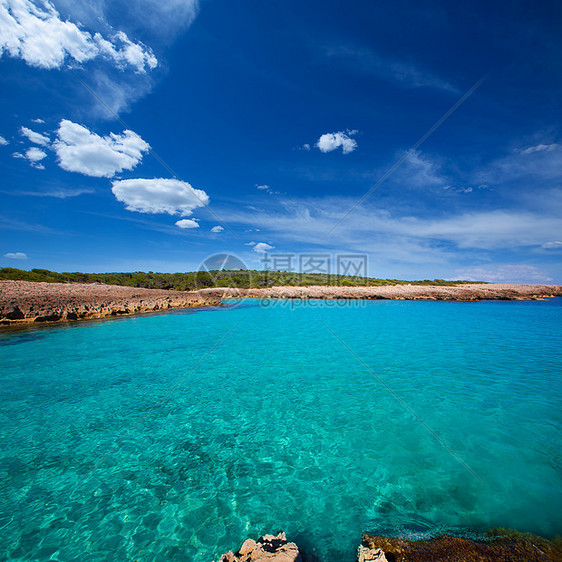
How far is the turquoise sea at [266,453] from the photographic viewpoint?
3.38 meters

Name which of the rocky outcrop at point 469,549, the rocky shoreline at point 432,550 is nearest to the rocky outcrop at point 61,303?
the rocky shoreline at point 432,550

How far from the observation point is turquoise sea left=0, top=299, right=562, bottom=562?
11.1ft

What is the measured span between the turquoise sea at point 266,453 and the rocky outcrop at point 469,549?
9.4 inches

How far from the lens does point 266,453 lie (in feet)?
16.4

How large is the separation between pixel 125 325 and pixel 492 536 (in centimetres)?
2238

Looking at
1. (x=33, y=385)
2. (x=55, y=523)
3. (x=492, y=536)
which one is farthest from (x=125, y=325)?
(x=492, y=536)

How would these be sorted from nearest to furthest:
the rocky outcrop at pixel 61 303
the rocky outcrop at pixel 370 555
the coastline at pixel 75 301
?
the rocky outcrop at pixel 370 555
the rocky outcrop at pixel 61 303
the coastline at pixel 75 301

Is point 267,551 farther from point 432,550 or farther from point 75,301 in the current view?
point 75,301

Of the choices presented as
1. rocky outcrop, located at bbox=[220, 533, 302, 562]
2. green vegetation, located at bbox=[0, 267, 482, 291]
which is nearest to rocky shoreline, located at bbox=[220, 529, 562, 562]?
rocky outcrop, located at bbox=[220, 533, 302, 562]

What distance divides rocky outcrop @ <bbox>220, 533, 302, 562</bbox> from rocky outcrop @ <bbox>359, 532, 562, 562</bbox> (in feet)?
2.69

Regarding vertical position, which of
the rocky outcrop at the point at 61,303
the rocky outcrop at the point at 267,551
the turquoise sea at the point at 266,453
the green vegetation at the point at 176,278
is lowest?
the turquoise sea at the point at 266,453

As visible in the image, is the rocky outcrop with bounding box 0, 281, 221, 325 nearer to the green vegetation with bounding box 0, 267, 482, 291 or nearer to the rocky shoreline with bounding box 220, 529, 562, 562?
the green vegetation with bounding box 0, 267, 482, 291

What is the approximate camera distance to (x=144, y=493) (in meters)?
3.96

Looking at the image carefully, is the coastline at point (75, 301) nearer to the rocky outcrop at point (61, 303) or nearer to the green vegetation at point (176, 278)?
the rocky outcrop at point (61, 303)
